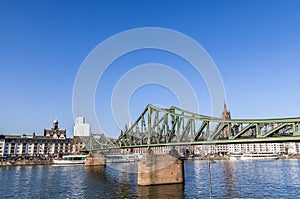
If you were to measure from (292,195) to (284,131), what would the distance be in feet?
53.1

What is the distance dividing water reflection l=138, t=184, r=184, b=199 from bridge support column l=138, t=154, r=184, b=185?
72.9 inches

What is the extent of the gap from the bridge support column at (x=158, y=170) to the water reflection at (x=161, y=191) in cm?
185

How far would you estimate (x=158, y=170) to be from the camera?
5953 centimetres

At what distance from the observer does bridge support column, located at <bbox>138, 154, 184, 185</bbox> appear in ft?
192

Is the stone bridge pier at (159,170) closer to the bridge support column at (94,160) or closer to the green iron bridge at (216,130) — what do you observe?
the green iron bridge at (216,130)

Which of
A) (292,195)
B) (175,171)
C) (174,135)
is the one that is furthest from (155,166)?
(292,195)

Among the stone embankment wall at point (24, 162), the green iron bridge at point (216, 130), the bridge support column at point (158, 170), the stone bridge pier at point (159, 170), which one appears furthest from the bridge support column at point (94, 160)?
the bridge support column at point (158, 170)

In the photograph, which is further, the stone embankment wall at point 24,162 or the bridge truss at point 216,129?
the stone embankment wall at point 24,162

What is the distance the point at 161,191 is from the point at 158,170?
8.36 metres

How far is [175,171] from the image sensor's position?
61281mm

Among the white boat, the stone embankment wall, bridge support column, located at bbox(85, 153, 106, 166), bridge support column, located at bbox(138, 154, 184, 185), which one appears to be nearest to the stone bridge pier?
bridge support column, located at bbox(138, 154, 184, 185)

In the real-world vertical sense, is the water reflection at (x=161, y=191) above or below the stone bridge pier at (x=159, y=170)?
A: below

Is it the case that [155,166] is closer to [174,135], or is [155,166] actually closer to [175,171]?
[175,171]

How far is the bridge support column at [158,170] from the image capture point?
2308 inches
